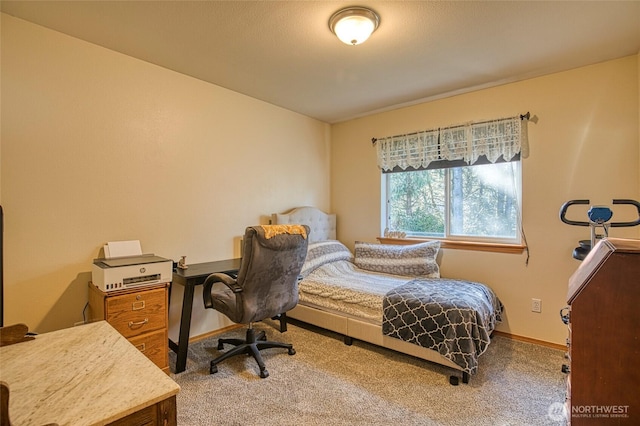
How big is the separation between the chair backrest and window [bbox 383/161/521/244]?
5.96 ft

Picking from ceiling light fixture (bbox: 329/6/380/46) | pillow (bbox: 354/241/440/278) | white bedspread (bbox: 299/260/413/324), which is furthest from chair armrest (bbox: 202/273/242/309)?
ceiling light fixture (bbox: 329/6/380/46)

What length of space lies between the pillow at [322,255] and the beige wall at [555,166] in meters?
1.16

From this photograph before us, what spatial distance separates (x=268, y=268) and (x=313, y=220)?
1779mm

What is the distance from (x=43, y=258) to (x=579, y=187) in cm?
421

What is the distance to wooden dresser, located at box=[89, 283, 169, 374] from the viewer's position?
204cm

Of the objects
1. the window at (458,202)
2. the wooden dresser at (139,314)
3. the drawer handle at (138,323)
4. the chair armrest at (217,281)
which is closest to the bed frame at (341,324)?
the window at (458,202)

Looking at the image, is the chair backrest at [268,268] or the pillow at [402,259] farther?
the pillow at [402,259]

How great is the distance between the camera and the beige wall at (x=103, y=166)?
6.75ft

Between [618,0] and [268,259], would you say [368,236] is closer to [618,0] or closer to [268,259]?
[268,259]

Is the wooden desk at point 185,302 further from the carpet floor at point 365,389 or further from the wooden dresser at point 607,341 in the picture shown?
the wooden dresser at point 607,341

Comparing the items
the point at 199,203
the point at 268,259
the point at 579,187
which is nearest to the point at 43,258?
the point at 199,203

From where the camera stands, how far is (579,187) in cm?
267

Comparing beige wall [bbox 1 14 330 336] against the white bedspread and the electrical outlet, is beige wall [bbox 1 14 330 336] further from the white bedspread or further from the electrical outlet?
the electrical outlet
